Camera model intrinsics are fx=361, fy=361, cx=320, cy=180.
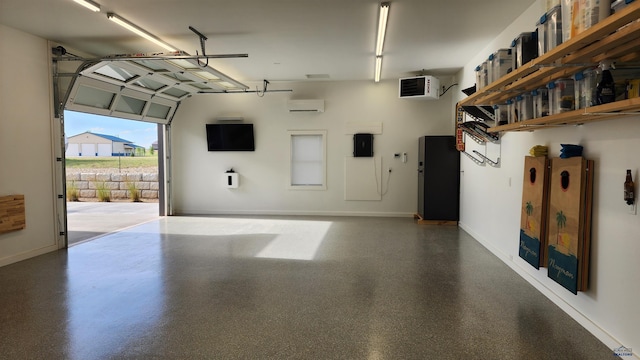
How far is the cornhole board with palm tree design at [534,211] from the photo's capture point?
3428 millimetres

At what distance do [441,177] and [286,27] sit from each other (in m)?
4.23

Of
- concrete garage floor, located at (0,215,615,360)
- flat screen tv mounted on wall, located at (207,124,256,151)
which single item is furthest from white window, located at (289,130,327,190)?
concrete garage floor, located at (0,215,615,360)

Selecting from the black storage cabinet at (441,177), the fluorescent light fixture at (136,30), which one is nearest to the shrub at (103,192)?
the fluorescent light fixture at (136,30)

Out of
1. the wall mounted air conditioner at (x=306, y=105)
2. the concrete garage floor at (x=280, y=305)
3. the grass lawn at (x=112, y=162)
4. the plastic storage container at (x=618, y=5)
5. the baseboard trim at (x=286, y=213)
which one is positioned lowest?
the concrete garage floor at (x=280, y=305)

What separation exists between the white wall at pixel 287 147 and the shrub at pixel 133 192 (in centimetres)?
325

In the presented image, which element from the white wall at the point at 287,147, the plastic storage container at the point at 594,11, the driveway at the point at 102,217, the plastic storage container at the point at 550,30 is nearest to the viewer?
the plastic storage container at the point at 594,11

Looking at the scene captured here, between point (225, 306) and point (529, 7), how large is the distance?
14.9 ft

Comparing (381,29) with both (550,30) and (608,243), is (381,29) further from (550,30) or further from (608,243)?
(608,243)

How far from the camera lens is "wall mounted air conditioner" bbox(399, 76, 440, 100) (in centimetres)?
721

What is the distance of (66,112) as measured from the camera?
563 cm

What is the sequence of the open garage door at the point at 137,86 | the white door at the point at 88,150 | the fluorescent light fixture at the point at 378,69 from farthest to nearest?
the white door at the point at 88,150 < the fluorescent light fixture at the point at 378,69 < the open garage door at the point at 137,86

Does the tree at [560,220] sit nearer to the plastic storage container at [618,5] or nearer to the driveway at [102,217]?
the plastic storage container at [618,5]

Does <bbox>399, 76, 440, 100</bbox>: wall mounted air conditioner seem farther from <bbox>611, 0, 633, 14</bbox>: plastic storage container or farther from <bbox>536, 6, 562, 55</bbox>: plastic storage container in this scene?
<bbox>611, 0, 633, 14</bbox>: plastic storage container

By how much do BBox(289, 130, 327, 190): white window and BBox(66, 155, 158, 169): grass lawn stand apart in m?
5.53
